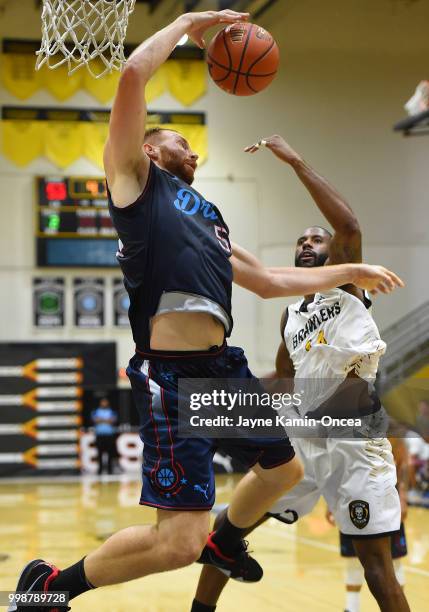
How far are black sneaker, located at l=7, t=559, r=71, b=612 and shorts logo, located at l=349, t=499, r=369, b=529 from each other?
59.9 inches

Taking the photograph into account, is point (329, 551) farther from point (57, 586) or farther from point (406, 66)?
point (406, 66)

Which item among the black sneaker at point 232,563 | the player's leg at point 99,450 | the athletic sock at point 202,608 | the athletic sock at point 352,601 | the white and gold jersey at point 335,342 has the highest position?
the white and gold jersey at point 335,342

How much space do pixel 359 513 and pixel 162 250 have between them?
5.64ft

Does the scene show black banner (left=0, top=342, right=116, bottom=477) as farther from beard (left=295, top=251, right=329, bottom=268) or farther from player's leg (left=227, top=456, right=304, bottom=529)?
player's leg (left=227, top=456, right=304, bottom=529)

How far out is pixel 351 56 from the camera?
57.1ft

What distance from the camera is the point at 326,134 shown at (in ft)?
56.4

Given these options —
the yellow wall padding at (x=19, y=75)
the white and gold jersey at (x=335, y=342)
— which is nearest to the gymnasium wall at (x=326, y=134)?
the yellow wall padding at (x=19, y=75)

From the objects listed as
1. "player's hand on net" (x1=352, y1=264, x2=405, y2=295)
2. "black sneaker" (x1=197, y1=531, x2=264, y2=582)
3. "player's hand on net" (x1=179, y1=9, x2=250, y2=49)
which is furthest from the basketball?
"black sneaker" (x1=197, y1=531, x2=264, y2=582)

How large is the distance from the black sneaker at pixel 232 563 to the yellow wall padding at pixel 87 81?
12556mm

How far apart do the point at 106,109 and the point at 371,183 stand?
4979mm

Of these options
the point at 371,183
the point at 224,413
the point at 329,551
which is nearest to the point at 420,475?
the point at 329,551

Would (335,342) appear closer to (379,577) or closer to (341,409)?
(341,409)

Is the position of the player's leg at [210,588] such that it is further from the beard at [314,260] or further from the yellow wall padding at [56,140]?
the yellow wall padding at [56,140]

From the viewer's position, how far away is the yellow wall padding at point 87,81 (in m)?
16.3
